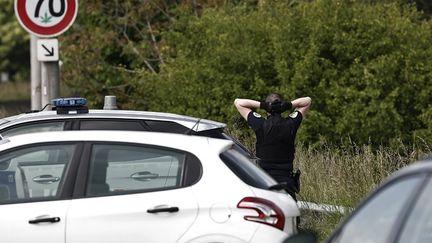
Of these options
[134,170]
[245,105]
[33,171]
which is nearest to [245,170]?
[134,170]

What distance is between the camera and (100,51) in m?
20.4

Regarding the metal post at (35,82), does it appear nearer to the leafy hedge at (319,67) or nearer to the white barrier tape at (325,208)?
the leafy hedge at (319,67)

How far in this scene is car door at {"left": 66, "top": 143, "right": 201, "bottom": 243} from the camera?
792 cm

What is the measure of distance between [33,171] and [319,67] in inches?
312

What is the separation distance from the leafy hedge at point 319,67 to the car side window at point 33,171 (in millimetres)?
6981

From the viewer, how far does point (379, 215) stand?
5352 mm

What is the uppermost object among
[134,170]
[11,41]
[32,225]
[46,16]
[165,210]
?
[46,16]

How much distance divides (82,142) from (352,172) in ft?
15.4

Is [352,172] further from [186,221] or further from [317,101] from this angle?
[186,221]

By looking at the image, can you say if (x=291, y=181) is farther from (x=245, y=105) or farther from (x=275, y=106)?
(x=245, y=105)

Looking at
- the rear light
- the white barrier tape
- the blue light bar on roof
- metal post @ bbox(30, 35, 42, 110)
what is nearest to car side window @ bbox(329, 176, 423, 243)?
the rear light

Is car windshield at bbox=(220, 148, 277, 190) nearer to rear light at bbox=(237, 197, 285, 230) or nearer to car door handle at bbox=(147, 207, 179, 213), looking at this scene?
rear light at bbox=(237, 197, 285, 230)

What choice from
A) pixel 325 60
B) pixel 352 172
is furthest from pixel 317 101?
pixel 352 172

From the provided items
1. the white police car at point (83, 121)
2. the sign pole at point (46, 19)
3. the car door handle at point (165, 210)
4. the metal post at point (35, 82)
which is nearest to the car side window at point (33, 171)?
the car door handle at point (165, 210)
